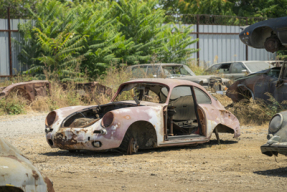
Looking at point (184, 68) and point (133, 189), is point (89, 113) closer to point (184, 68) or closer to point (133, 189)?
point (133, 189)

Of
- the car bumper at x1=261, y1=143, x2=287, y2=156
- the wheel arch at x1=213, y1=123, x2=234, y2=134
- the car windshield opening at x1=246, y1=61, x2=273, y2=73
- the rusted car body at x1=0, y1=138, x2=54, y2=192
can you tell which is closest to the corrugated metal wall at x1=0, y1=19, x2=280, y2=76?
the car windshield opening at x1=246, y1=61, x2=273, y2=73

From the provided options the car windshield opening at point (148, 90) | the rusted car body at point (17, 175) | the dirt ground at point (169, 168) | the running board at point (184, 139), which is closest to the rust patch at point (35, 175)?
the rusted car body at point (17, 175)

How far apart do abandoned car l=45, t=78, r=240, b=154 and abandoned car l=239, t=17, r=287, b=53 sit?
3225 millimetres

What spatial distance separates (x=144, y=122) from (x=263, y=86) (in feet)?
16.0

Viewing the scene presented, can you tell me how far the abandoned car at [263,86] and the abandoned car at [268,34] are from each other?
647 millimetres

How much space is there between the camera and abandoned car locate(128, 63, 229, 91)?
48.9 ft

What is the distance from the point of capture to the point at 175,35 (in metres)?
23.4

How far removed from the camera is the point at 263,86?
11.2m

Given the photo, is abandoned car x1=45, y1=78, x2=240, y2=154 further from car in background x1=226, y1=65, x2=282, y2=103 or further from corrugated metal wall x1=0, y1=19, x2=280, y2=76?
corrugated metal wall x1=0, y1=19, x2=280, y2=76

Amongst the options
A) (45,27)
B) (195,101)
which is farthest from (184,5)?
(195,101)

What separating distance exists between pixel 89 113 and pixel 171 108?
1641mm

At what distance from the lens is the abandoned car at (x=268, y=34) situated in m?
10.6

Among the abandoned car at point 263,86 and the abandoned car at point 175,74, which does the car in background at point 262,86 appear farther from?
the abandoned car at point 175,74

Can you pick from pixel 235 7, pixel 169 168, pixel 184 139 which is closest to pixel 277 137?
pixel 169 168
